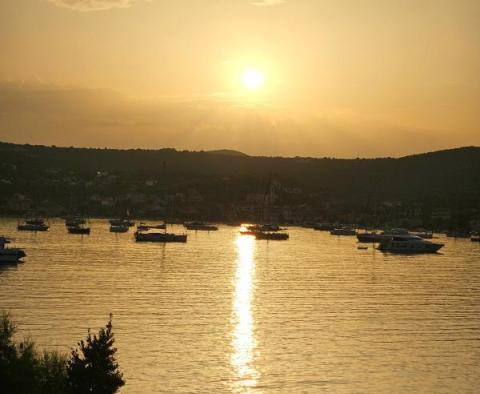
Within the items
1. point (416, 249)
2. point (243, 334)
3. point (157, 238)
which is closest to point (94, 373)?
point (243, 334)

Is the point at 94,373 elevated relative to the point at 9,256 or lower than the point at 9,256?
lower

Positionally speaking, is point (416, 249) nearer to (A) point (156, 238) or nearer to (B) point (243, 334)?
(A) point (156, 238)

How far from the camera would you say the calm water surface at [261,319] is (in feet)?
145

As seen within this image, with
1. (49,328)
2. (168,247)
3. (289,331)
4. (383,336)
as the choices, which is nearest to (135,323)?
(49,328)

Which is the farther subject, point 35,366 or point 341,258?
point 341,258

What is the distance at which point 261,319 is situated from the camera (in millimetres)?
62719

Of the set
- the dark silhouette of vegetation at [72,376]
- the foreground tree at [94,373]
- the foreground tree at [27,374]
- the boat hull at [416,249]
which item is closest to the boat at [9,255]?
the foreground tree at [27,374]

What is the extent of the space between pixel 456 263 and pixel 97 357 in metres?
105

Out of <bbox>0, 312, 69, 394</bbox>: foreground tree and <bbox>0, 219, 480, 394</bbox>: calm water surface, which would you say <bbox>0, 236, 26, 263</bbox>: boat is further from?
<bbox>0, 312, 69, 394</bbox>: foreground tree

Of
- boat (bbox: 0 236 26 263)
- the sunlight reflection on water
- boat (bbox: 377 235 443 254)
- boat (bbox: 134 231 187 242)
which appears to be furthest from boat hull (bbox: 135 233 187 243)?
boat (bbox: 0 236 26 263)

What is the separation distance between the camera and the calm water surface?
44281mm

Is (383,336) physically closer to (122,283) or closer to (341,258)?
(122,283)

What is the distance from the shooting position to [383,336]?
185 ft

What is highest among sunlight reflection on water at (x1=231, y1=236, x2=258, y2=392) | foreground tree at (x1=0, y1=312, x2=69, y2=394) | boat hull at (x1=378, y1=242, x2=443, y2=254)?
boat hull at (x1=378, y1=242, x2=443, y2=254)
